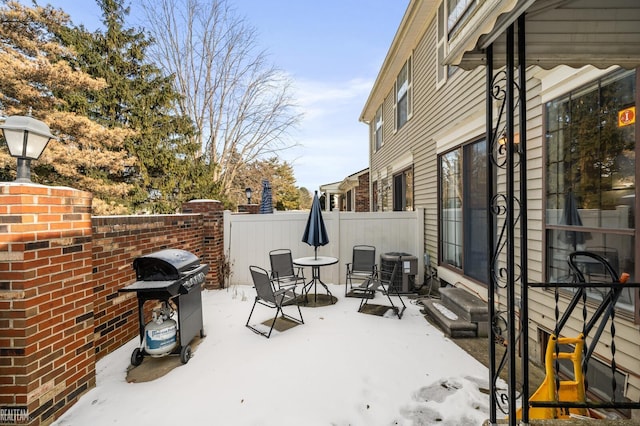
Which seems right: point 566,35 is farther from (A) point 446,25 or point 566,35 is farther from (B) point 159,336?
(B) point 159,336

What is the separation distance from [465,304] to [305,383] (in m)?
2.49

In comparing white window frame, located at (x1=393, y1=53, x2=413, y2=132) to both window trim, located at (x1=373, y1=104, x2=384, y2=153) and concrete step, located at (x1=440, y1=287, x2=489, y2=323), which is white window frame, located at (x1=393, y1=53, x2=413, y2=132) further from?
concrete step, located at (x1=440, y1=287, x2=489, y2=323)

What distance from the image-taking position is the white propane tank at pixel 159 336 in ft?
10.1

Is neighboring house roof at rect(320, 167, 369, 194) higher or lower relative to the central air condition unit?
higher

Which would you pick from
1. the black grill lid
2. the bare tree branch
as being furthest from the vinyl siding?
the bare tree branch

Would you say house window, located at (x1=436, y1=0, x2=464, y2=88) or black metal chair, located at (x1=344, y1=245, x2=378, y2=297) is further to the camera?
black metal chair, located at (x1=344, y1=245, x2=378, y2=297)

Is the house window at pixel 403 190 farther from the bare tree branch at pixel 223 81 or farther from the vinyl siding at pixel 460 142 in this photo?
the bare tree branch at pixel 223 81

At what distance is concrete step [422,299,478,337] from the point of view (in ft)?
12.5

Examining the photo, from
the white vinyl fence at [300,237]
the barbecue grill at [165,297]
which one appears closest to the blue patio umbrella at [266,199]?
the white vinyl fence at [300,237]

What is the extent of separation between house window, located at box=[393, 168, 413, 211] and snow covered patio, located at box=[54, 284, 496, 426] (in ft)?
13.5

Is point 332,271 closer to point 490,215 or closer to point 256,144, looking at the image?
point 490,215

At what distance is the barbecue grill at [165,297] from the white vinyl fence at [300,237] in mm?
3028

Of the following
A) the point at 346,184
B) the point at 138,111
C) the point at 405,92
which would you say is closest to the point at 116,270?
the point at 405,92

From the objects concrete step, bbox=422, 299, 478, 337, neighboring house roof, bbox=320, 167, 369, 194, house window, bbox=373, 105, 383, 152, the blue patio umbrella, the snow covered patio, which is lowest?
the snow covered patio
